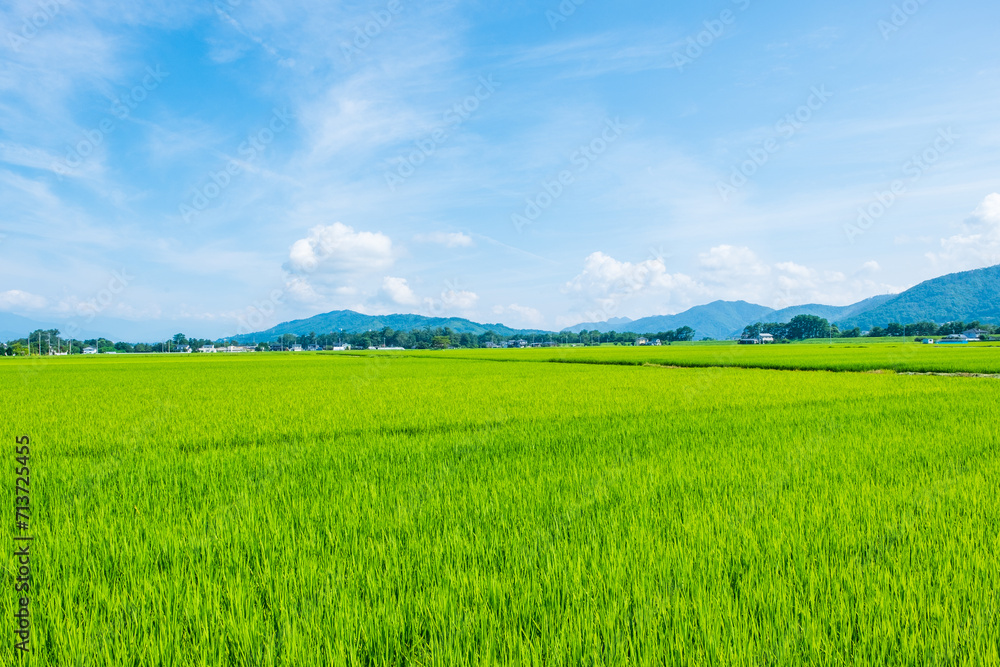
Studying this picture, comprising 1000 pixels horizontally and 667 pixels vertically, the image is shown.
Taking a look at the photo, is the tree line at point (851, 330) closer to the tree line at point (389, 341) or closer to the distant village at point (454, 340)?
the distant village at point (454, 340)

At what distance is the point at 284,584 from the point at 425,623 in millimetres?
956

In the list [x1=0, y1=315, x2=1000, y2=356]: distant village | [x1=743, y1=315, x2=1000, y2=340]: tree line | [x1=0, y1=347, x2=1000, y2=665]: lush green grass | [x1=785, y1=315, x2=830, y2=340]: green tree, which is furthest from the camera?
[x1=785, y1=315, x2=830, y2=340]: green tree

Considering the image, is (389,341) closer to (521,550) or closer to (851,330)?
(851,330)

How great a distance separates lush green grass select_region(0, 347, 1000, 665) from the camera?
7.38 feet

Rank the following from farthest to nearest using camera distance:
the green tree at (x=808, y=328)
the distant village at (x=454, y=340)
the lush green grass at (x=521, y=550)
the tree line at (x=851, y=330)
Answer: the green tree at (x=808, y=328) < the tree line at (x=851, y=330) < the distant village at (x=454, y=340) < the lush green grass at (x=521, y=550)

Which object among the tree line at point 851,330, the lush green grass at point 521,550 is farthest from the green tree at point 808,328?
the lush green grass at point 521,550

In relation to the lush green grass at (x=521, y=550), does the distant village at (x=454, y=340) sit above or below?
above

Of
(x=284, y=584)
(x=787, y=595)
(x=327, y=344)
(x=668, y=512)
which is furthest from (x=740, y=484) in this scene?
(x=327, y=344)

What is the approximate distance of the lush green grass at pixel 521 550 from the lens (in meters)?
2.25

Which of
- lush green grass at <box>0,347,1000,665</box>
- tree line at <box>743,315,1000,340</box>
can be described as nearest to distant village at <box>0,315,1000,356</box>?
tree line at <box>743,315,1000,340</box>

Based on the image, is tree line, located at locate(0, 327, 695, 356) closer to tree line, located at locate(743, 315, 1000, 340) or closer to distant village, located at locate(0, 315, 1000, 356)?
distant village, located at locate(0, 315, 1000, 356)

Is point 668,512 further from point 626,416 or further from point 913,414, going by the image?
point 913,414

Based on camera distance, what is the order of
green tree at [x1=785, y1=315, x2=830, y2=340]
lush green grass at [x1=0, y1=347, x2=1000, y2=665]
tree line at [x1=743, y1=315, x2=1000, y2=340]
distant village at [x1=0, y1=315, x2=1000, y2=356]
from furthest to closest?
green tree at [x1=785, y1=315, x2=830, y2=340], tree line at [x1=743, y1=315, x2=1000, y2=340], distant village at [x1=0, y1=315, x2=1000, y2=356], lush green grass at [x1=0, y1=347, x2=1000, y2=665]

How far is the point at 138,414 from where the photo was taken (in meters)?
10.7
